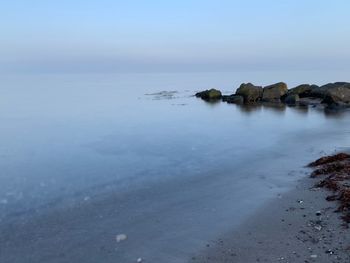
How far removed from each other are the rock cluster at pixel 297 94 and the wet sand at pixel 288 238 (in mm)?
32024

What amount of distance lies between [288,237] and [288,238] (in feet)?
0.15

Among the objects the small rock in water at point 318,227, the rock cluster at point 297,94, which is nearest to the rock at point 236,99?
the rock cluster at point 297,94

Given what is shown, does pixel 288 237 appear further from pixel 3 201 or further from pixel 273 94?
pixel 273 94

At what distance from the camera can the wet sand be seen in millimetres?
6452

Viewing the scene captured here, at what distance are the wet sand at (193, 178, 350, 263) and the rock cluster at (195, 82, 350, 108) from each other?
105 feet

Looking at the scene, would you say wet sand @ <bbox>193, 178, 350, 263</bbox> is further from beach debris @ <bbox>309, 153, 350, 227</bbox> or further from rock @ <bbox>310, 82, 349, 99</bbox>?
→ rock @ <bbox>310, 82, 349, 99</bbox>

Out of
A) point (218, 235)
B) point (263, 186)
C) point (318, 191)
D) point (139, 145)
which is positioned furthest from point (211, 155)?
point (218, 235)

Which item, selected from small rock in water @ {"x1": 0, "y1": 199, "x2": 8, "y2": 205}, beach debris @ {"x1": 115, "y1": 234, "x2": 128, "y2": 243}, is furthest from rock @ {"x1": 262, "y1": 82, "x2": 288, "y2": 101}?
beach debris @ {"x1": 115, "y1": 234, "x2": 128, "y2": 243}

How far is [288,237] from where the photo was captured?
7.21 metres

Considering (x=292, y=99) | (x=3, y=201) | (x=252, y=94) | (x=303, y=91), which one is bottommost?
(x=3, y=201)

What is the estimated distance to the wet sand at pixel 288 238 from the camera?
21.2 ft

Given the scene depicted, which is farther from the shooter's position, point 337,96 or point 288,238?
point 337,96

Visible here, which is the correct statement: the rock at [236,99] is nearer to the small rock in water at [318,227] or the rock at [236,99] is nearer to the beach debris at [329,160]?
the beach debris at [329,160]

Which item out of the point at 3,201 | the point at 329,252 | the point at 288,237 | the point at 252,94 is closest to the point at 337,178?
the point at 288,237
